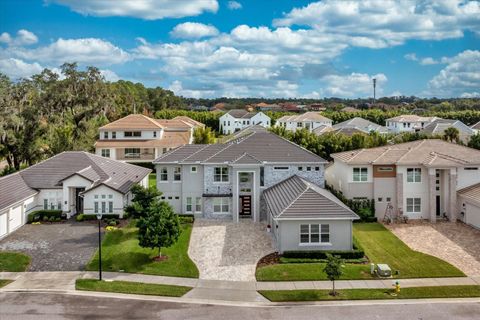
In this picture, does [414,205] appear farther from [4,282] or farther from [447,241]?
[4,282]

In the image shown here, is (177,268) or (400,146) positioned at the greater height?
(400,146)

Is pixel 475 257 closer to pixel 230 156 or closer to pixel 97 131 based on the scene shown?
pixel 230 156

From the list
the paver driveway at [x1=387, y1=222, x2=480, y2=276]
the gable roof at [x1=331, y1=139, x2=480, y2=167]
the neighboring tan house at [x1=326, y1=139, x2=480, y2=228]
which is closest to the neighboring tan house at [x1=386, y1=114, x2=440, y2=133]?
the gable roof at [x1=331, y1=139, x2=480, y2=167]

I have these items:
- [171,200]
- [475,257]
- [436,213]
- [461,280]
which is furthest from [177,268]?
[436,213]

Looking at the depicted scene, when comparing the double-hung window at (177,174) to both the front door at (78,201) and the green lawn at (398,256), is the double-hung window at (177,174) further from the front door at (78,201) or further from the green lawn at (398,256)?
the green lawn at (398,256)

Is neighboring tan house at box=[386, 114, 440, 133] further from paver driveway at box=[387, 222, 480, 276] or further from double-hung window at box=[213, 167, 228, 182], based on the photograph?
double-hung window at box=[213, 167, 228, 182]

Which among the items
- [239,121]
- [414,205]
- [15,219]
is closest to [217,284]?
[15,219]
